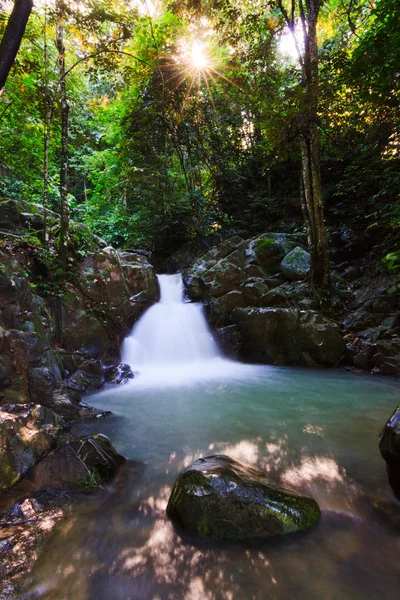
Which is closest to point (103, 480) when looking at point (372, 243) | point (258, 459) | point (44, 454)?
point (44, 454)

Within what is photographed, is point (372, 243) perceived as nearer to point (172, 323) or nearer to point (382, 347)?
point (382, 347)

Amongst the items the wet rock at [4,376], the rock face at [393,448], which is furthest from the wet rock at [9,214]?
the rock face at [393,448]

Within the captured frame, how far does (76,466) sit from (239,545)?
182 cm

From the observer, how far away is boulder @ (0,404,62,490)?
2.78m

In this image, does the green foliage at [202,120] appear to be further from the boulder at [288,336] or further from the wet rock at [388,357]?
the boulder at [288,336]

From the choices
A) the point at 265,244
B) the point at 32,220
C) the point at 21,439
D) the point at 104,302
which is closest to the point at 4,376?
the point at 21,439

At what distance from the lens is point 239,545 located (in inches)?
87.7

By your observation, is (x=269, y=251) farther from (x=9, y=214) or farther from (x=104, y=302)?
(x=9, y=214)

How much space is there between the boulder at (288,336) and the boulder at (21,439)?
252 inches

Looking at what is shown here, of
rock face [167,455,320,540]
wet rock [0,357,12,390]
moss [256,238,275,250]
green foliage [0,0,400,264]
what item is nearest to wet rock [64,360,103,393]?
wet rock [0,357,12,390]

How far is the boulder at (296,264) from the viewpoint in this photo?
10500 mm

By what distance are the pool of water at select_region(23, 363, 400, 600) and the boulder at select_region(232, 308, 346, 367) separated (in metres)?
2.65

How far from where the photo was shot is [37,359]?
5270mm

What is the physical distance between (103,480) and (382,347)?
284 inches
